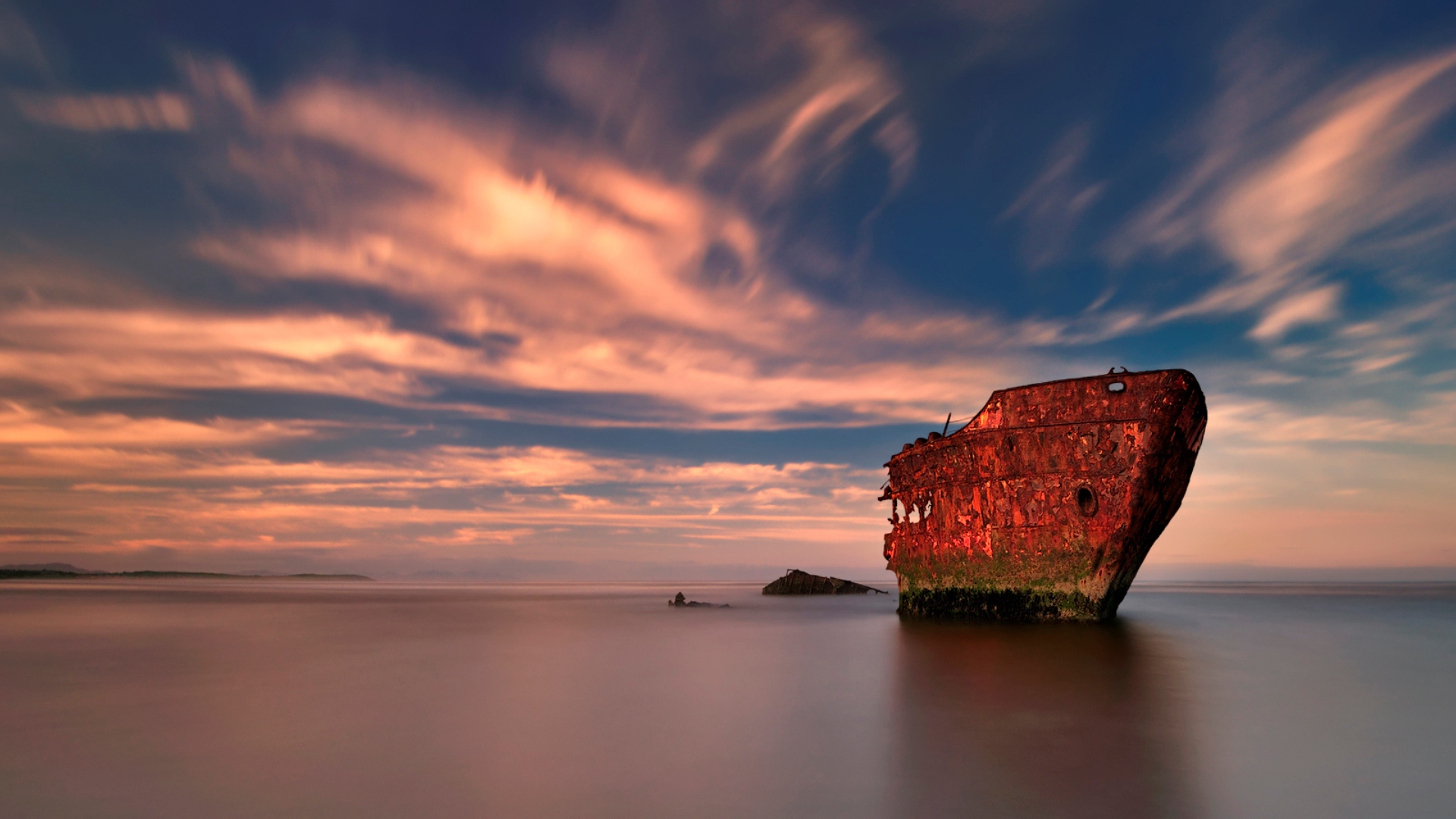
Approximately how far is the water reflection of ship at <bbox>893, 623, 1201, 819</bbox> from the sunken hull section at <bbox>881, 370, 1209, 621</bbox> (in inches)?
110

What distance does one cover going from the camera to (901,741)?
5266 mm

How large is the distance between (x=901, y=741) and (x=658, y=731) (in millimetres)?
1876

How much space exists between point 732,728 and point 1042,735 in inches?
93.1

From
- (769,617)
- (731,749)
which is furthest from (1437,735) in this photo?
(769,617)

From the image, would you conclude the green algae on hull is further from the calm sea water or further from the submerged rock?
the submerged rock

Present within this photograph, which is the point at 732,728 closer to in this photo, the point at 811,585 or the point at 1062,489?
the point at 1062,489

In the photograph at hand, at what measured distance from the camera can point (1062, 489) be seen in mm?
12930

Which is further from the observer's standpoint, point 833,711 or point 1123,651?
point 1123,651

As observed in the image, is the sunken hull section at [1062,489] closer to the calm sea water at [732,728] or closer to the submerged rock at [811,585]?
the calm sea water at [732,728]

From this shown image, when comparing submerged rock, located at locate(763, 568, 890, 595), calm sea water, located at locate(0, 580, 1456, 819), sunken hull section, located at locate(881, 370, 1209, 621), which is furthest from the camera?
submerged rock, located at locate(763, 568, 890, 595)

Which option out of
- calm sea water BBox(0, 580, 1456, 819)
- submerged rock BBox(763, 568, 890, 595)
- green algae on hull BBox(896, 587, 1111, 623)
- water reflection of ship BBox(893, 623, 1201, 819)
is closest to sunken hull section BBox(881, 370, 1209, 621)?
green algae on hull BBox(896, 587, 1111, 623)

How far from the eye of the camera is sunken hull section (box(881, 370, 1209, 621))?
1230cm

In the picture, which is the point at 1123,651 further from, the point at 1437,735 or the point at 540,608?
the point at 540,608

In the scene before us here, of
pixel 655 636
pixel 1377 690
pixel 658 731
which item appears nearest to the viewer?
pixel 658 731
